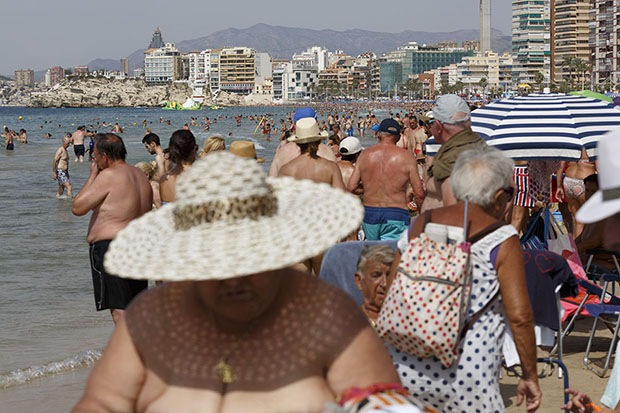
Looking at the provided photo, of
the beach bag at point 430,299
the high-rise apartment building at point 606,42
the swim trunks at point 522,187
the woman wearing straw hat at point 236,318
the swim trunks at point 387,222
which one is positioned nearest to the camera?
the woman wearing straw hat at point 236,318

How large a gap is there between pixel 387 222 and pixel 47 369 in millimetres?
2872

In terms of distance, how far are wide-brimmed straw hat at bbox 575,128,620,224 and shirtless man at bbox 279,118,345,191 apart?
171 inches

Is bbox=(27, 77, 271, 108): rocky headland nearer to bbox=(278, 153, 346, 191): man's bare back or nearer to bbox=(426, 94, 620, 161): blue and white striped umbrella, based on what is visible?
bbox=(426, 94, 620, 161): blue and white striped umbrella

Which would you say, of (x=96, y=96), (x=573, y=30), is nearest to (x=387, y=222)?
(x=573, y=30)

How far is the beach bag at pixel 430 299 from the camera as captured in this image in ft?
9.18

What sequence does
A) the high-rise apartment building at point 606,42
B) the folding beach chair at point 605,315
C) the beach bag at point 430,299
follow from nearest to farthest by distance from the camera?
the beach bag at point 430,299
the folding beach chair at point 605,315
the high-rise apartment building at point 606,42

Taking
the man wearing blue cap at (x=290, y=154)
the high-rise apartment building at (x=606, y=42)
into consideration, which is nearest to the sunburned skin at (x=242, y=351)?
the man wearing blue cap at (x=290, y=154)

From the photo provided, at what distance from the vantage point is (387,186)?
22.1 ft

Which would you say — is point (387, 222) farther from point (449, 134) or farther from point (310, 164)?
point (449, 134)

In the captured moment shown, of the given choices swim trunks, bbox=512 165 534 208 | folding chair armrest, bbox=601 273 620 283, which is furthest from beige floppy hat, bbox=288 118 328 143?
folding chair armrest, bbox=601 273 620 283

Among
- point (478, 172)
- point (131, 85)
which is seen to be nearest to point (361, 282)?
point (478, 172)

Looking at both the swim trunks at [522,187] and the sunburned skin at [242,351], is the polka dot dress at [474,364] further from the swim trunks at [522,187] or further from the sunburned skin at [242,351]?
the swim trunks at [522,187]

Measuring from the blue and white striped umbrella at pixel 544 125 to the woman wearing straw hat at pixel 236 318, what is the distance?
4707 millimetres

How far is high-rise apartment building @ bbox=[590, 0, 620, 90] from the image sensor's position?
110 meters
